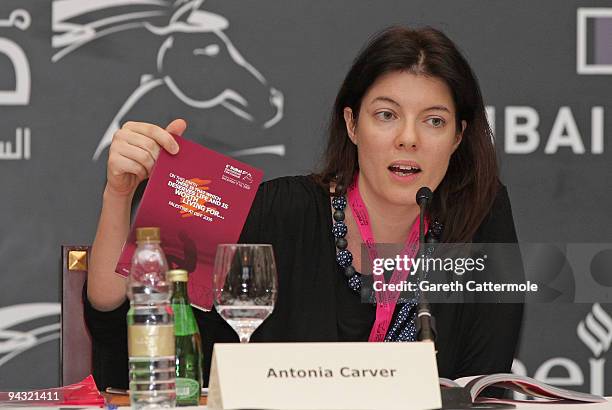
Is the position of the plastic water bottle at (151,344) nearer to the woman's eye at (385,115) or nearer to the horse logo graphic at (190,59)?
the woman's eye at (385,115)

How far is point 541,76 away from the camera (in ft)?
10.6

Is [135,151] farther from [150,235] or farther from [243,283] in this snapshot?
[243,283]

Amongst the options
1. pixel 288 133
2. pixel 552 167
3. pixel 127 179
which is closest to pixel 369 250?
pixel 127 179

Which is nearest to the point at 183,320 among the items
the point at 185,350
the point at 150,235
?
the point at 185,350

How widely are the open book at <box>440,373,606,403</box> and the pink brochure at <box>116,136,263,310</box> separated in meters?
0.43

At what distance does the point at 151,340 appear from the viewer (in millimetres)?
1340

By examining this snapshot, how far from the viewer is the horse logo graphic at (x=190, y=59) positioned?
3066 millimetres

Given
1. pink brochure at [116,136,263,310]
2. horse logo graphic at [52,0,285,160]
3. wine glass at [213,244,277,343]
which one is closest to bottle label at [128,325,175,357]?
wine glass at [213,244,277,343]

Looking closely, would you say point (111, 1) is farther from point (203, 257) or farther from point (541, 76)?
point (203, 257)

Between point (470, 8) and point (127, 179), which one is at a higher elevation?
point (470, 8)

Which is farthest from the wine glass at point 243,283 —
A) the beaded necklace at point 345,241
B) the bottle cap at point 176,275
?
the beaded necklace at point 345,241

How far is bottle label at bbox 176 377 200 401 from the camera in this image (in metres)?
1.51

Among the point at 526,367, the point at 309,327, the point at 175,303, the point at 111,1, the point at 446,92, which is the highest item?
the point at 111,1

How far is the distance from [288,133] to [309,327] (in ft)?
3.59
